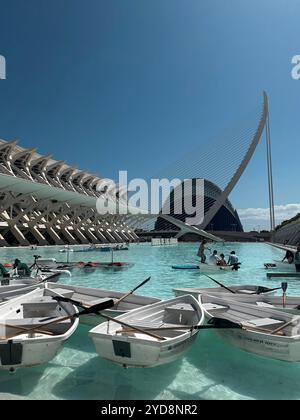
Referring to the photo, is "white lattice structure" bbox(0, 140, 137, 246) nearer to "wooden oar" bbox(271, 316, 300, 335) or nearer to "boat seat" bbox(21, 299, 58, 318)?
"boat seat" bbox(21, 299, 58, 318)

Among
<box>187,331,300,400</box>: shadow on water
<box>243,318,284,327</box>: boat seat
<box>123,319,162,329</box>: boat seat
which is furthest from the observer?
<box>243,318,284,327</box>: boat seat

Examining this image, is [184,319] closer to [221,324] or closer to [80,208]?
[221,324]

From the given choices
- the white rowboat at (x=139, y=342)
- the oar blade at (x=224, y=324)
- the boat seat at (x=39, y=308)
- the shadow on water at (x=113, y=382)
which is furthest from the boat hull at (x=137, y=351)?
the boat seat at (x=39, y=308)

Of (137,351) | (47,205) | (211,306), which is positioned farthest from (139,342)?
(47,205)

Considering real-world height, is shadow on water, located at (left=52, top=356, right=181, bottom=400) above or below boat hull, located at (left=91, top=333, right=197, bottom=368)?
below

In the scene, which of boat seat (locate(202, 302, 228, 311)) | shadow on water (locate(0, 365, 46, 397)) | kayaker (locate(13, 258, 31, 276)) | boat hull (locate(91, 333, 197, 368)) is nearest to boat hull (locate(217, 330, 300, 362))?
boat hull (locate(91, 333, 197, 368))

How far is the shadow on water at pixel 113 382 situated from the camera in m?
4.25

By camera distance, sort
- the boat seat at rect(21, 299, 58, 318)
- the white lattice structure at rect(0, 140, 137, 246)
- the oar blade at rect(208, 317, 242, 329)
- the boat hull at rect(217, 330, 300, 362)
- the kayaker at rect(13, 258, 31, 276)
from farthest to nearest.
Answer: the white lattice structure at rect(0, 140, 137, 246) → the kayaker at rect(13, 258, 31, 276) → the boat seat at rect(21, 299, 58, 318) → the oar blade at rect(208, 317, 242, 329) → the boat hull at rect(217, 330, 300, 362)

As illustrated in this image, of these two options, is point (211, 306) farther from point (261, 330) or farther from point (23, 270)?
point (23, 270)

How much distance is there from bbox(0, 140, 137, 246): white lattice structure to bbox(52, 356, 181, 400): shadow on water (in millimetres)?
30647

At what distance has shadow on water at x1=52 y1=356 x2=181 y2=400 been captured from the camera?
4.25 m

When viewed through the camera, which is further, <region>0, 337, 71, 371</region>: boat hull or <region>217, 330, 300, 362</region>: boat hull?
<region>217, 330, 300, 362</region>: boat hull

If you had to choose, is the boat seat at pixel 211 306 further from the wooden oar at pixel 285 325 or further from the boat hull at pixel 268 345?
the wooden oar at pixel 285 325
